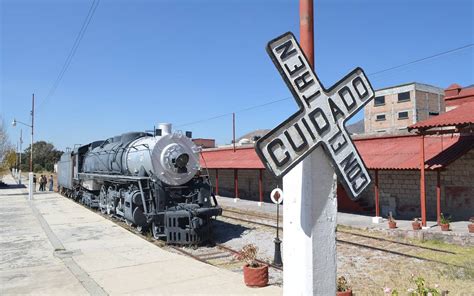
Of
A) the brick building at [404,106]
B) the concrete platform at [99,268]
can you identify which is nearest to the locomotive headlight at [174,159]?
the concrete platform at [99,268]

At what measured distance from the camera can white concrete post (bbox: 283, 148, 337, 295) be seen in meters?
3.29

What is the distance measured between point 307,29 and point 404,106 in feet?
199

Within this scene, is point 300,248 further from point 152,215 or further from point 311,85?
point 152,215

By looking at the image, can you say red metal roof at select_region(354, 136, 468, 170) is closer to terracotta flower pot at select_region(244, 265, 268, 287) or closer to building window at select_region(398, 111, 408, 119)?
terracotta flower pot at select_region(244, 265, 268, 287)

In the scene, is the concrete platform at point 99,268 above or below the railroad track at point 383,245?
above

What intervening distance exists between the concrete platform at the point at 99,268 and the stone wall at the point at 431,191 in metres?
8.56

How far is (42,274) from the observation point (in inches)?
319

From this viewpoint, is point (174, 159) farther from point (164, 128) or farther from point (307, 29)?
point (307, 29)

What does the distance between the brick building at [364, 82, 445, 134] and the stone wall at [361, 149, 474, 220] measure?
138 ft

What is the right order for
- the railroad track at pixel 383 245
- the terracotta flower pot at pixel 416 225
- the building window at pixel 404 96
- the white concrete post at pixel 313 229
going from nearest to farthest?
the white concrete post at pixel 313 229
the railroad track at pixel 383 245
the terracotta flower pot at pixel 416 225
the building window at pixel 404 96

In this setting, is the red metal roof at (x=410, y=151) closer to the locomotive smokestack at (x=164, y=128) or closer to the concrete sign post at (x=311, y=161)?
the locomotive smokestack at (x=164, y=128)

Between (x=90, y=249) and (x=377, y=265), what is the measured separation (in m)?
7.19

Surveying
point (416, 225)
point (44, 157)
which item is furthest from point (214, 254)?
point (44, 157)

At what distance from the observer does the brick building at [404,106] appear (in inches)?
2291
